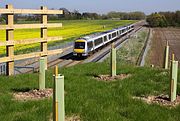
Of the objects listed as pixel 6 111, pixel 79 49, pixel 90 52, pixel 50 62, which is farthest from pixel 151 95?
pixel 90 52

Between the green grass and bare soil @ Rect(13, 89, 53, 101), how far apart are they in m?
0.19

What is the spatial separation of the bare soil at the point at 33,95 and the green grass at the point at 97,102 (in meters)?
0.19

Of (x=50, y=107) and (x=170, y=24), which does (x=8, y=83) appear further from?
(x=170, y=24)

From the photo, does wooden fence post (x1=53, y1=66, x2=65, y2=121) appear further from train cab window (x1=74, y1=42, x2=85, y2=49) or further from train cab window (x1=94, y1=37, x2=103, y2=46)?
train cab window (x1=94, y1=37, x2=103, y2=46)

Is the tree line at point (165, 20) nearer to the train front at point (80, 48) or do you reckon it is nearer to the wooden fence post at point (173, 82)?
the train front at point (80, 48)

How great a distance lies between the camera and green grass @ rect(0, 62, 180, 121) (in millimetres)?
5895

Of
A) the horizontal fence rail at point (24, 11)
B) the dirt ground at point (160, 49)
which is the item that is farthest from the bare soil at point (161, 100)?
the dirt ground at point (160, 49)

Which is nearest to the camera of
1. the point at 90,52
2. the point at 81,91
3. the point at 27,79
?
the point at 81,91

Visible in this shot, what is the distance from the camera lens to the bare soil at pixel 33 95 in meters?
7.33

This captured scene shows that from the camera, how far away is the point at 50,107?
6328 millimetres

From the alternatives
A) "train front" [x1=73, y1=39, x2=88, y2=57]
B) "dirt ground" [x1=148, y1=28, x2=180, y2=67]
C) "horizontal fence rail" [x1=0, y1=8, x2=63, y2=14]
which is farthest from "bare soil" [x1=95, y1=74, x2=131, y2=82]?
"train front" [x1=73, y1=39, x2=88, y2=57]

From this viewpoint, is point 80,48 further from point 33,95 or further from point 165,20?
point 165,20

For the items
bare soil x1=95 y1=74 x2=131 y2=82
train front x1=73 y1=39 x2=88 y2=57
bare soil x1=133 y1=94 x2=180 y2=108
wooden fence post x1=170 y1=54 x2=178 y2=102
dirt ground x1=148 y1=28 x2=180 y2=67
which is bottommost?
dirt ground x1=148 y1=28 x2=180 y2=67

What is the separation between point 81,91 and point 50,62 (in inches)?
981
